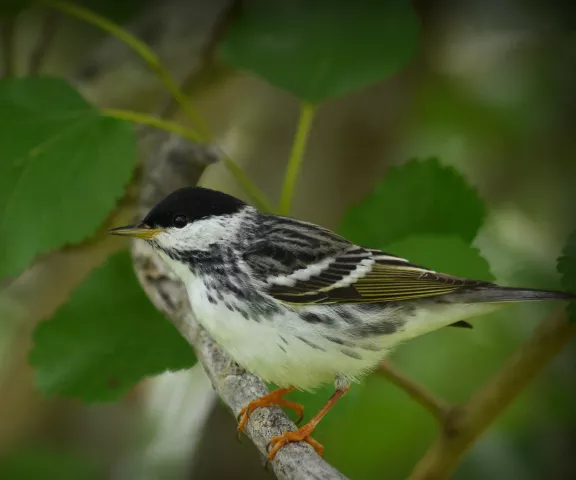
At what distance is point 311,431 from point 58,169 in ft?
2.25

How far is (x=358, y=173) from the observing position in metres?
2.47

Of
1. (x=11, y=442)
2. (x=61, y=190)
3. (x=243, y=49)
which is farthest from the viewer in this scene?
(x=11, y=442)

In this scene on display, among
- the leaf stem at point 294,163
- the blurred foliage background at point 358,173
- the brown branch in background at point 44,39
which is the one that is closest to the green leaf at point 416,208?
the blurred foliage background at point 358,173

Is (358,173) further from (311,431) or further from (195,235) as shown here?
(311,431)

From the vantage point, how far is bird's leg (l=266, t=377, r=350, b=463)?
128 centimetres

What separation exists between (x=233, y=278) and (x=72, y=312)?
379mm

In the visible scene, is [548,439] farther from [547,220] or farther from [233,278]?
[233,278]

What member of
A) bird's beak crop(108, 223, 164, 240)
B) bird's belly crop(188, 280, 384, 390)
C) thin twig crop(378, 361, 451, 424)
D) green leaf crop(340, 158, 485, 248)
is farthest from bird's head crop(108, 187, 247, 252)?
thin twig crop(378, 361, 451, 424)

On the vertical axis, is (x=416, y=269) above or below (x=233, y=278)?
above

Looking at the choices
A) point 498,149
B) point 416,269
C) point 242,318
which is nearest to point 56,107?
point 242,318

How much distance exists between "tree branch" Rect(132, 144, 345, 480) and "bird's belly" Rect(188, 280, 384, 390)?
78 millimetres

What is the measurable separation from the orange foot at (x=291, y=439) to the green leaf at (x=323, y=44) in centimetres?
66

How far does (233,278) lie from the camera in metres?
1.42

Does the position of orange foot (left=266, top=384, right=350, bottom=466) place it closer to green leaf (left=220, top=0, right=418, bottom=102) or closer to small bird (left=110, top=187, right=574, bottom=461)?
small bird (left=110, top=187, right=574, bottom=461)
